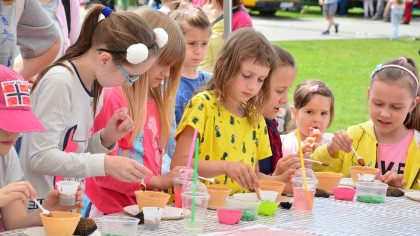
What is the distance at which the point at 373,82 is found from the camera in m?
5.09

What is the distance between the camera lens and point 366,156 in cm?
503

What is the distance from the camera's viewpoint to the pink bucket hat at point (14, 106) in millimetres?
3186

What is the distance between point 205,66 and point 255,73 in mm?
2229

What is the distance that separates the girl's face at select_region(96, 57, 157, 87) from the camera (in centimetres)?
375

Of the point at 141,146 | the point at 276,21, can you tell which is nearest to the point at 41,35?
the point at 141,146

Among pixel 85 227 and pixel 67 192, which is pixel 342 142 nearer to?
pixel 67 192

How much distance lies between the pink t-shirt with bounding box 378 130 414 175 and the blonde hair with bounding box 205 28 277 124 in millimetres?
901

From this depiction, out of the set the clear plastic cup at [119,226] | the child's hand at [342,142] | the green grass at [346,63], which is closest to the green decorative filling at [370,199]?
the child's hand at [342,142]

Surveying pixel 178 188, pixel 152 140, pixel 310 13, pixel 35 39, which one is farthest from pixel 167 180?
pixel 310 13

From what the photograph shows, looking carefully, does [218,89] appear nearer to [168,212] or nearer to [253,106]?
[253,106]

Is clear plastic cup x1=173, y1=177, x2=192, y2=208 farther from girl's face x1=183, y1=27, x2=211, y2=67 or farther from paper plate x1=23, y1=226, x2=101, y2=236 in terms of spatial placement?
girl's face x1=183, y1=27, x2=211, y2=67

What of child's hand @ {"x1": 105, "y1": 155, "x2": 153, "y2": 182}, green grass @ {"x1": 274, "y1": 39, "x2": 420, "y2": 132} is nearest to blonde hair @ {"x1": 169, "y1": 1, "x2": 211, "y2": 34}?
child's hand @ {"x1": 105, "y1": 155, "x2": 153, "y2": 182}

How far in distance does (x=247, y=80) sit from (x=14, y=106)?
1.44 meters

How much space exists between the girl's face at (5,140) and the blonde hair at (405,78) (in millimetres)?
2502
